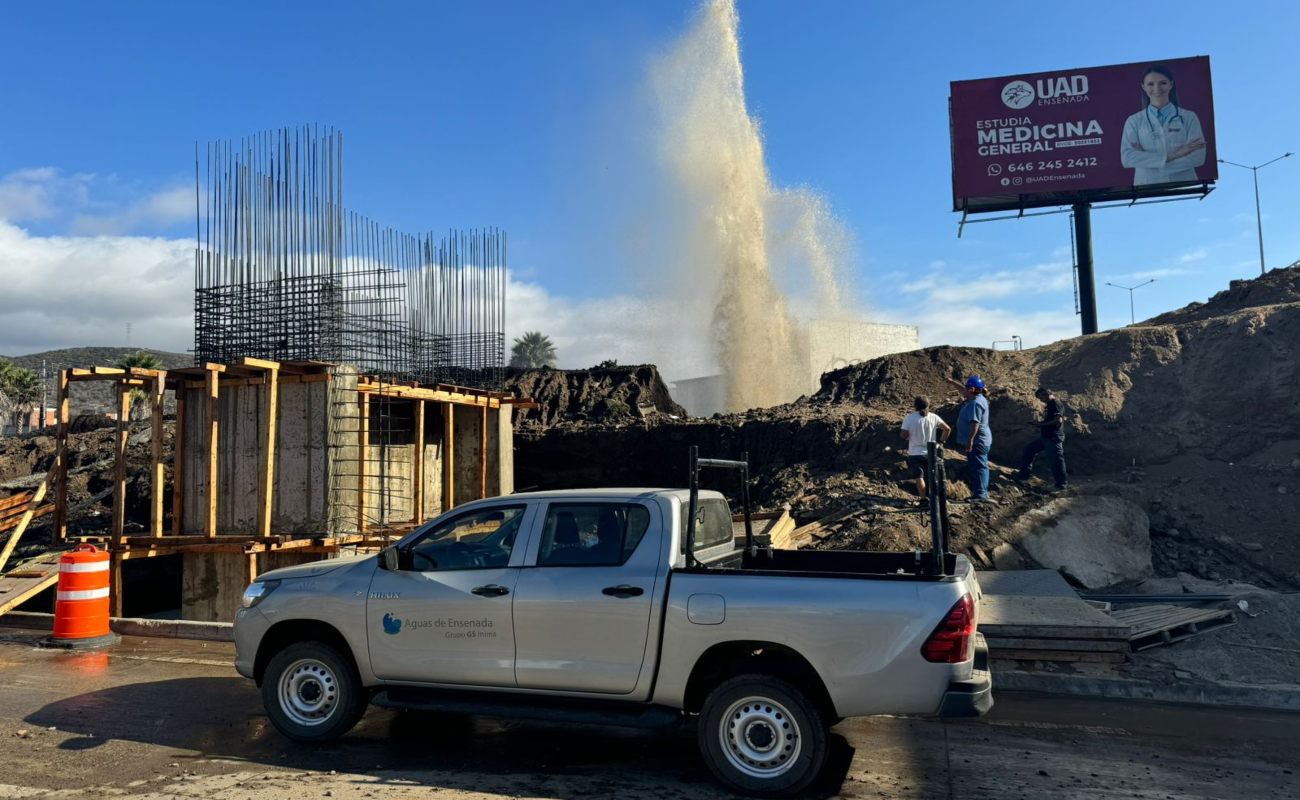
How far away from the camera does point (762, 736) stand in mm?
5211

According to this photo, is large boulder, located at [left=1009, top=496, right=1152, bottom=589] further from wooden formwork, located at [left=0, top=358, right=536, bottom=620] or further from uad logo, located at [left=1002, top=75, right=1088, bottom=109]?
uad logo, located at [left=1002, top=75, right=1088, bottom=109]

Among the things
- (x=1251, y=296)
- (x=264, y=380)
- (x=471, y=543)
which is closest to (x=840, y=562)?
(x=471, y=543)

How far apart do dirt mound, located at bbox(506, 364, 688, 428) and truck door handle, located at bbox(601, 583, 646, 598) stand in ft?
73.2

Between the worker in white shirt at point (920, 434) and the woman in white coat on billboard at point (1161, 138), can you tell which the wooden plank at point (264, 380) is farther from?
the woman in white coat on billboard at point (1161, 138)

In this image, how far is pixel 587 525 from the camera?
586 cm

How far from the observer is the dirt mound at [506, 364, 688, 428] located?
28844 millimetres

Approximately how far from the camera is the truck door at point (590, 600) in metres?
5.45

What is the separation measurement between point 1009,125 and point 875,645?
87.8 ft

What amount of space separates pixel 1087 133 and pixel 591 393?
1720 cm

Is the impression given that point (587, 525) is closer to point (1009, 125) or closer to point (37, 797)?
point (37, 797)

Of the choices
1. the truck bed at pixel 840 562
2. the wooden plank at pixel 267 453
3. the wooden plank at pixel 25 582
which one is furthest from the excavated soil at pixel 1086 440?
the wooden plank at pixel 25 582

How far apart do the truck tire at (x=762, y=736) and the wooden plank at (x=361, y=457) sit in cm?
841

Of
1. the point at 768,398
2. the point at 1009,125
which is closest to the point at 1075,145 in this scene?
the point at 1009,125

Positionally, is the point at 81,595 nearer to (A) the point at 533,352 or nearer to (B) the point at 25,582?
(B) the point at 25,582
